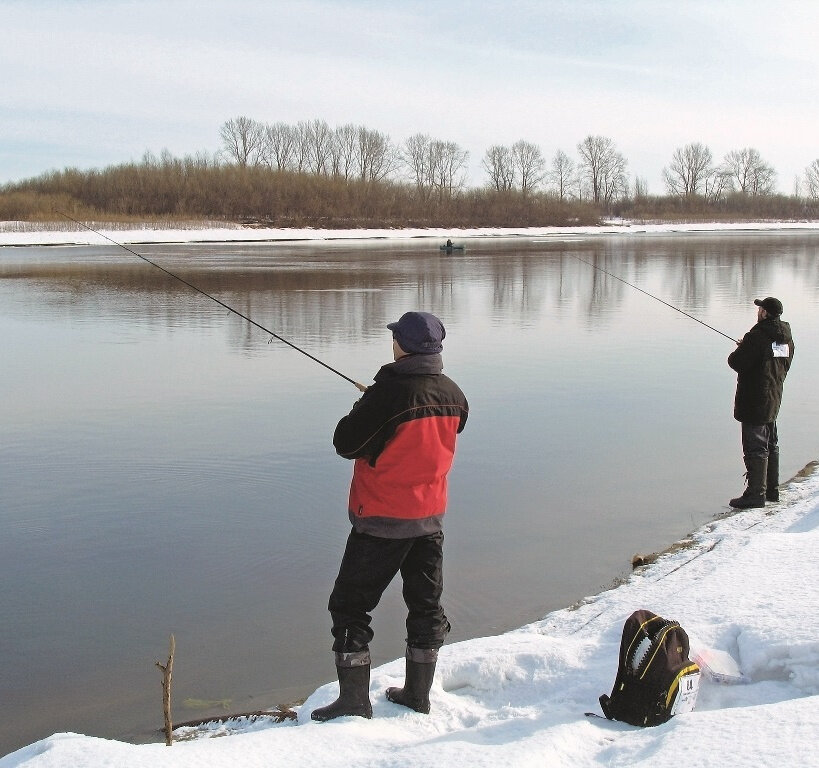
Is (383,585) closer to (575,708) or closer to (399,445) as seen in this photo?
(399,445)

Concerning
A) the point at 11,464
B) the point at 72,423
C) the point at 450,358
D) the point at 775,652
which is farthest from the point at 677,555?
the point at 450,358

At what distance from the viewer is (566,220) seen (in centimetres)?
7650

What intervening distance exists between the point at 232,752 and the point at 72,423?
5.68 metres

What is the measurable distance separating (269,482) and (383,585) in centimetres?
327

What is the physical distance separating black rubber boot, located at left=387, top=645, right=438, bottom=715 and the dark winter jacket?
3.51 m

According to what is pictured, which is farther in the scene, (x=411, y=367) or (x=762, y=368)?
(x=762, y=368)

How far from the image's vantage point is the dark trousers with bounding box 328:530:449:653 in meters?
3.04

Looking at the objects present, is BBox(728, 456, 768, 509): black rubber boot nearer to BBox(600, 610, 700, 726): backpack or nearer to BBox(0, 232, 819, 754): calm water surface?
BBox(0, 232, 819, 754): calm water surface

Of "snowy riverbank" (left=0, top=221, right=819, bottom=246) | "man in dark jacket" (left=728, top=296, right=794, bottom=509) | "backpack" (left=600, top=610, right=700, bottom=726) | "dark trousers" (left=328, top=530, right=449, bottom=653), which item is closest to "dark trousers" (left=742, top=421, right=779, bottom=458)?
"man in dark jacket" (left=728, top=296, right=794, bottom=509)

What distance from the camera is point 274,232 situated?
197ft

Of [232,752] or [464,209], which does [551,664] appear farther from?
[464,209]

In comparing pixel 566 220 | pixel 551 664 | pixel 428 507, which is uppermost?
pixel 566 220

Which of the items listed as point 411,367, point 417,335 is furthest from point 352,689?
point 417,335

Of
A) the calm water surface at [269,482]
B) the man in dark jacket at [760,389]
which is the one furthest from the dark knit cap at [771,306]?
the calm water surface at [269,482]
